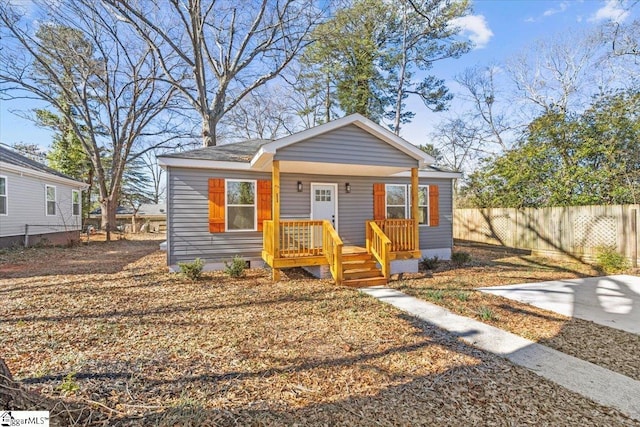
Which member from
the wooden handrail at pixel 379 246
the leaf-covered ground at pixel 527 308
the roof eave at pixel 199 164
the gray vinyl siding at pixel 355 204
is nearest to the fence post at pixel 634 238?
the leaf-covered ground at pixel 527 308

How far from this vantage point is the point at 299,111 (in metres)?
21.5

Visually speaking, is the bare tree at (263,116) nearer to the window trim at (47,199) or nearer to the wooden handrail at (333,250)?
the window trim at (47,199)

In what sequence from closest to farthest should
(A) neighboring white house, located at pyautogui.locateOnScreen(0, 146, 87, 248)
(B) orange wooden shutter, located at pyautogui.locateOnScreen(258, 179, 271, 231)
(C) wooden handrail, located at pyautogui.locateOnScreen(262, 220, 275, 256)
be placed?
(C) wooden handrail, located at pyautogui.locateOnScreen(262, 220, 275, 256) < (B) orange wooden shutter, located at pyautogui.locateOnScreen(258, 179, 271, 231) < (A) neighboring white house, located at pyautogui.locateOnScreen(0, 146, 87, 248)

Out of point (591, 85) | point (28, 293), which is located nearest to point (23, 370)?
point (28, 293)

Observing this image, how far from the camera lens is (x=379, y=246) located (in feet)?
25.1

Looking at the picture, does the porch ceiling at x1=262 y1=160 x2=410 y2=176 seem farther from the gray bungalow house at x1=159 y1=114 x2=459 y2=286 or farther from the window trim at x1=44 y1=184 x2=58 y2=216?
the window trim at x1=44 y1=184 x2=58 y2=216

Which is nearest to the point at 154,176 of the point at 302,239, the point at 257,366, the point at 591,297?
the point at 302,239

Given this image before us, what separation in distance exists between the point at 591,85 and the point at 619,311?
13.9 meters

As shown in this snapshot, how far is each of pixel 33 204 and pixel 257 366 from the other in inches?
584

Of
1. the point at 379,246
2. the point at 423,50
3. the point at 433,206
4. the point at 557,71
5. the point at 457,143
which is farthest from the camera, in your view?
the point at 457,143

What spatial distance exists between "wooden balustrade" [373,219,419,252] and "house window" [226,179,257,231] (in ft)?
10.9

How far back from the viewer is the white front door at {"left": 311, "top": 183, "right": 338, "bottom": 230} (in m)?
8.84

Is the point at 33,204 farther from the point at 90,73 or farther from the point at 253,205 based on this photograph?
the point at 253,205

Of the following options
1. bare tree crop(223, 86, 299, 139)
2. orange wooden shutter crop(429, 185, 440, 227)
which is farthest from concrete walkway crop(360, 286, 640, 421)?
bare tree crop(223, 86, 299, 139)
